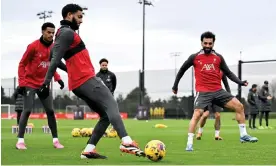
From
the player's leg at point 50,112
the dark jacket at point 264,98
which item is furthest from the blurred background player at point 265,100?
the player's leg at point 50,112

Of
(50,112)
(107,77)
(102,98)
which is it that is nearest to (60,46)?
(102,98)

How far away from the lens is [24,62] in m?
10.5

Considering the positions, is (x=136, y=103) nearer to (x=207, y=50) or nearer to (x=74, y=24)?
(x=207, y=50)

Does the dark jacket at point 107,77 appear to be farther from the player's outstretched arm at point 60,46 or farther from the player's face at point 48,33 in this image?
the player's outstretched arm at point 60,46

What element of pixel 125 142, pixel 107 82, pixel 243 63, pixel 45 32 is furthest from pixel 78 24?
pixel 243 63

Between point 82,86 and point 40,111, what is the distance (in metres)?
44.0

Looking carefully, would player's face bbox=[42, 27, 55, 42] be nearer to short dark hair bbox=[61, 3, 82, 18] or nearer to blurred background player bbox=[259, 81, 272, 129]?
short dark hair bbox=[61, 3, 82, 18]

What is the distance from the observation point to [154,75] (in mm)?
50469

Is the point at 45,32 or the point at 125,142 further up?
the point at 45,32

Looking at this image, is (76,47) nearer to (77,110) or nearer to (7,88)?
(77,110)

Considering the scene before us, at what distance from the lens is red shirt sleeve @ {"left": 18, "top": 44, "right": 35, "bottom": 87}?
10.4 metres

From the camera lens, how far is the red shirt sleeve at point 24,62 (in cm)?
1043

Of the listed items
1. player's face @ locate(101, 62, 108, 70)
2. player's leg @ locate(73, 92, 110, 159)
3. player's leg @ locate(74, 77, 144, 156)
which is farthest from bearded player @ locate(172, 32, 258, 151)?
player's face @ locate(101, 62, 108, 70)

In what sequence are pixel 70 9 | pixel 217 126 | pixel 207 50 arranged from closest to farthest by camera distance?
pixel 70 9
pixel 207 50
pixel 217 126
